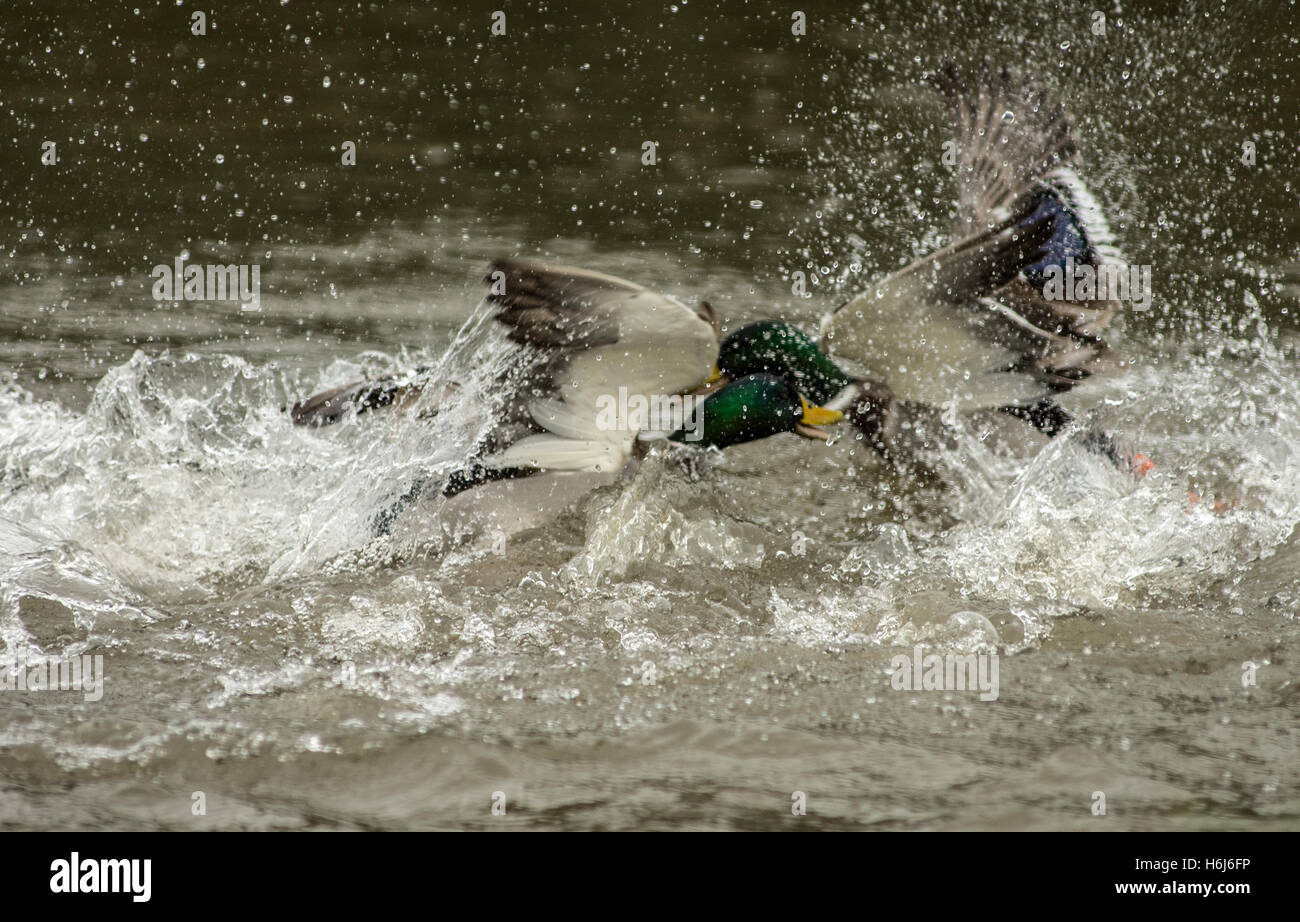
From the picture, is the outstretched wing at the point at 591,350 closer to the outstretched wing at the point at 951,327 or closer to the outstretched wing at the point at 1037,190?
the outstretched wing at the point at 951,327

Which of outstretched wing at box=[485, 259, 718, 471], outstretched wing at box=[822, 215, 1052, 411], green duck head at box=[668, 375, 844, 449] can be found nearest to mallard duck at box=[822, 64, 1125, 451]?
outstretched wing at box=[822, 215, 1052, 411]

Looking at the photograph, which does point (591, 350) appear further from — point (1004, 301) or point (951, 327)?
point (1004, 301)

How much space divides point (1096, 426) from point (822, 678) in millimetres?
1490

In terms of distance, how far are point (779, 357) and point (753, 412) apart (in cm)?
16

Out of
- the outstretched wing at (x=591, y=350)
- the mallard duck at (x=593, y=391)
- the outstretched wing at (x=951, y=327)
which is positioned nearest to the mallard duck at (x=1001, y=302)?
the outstretched wing at (x=951, y=327)

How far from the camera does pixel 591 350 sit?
10.5 ft

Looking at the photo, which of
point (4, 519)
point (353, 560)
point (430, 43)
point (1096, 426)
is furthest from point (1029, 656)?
point (430, 43)

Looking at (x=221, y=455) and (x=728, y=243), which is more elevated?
(x=728, y=243)

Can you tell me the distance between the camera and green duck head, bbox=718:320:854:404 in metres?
3.63

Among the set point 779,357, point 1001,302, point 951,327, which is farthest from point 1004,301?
point 779,357

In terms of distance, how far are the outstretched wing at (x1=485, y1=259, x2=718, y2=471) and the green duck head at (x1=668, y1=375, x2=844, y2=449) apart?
268mm

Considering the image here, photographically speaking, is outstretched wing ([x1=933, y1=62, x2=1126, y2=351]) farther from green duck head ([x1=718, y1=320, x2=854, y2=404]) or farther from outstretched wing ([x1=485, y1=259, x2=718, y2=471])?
outstretched wing ([x1=485, y1=259, x2=718, y2=471])

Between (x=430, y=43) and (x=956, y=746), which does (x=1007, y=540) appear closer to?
(x=956, y=746)

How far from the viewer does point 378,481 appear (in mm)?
3453
